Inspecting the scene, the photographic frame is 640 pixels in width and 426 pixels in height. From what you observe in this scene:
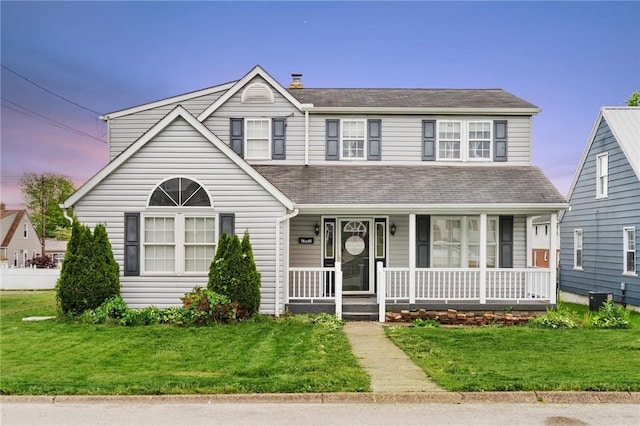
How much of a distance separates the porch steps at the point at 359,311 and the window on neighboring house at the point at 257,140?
5.33 meters

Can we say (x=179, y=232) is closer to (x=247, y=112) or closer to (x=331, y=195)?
(x=331, y=195)

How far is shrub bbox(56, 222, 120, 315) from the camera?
13.0 meters

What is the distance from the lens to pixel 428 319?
14062 millimetres

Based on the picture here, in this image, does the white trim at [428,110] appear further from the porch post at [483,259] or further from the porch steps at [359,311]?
the porch steps at [359,311]

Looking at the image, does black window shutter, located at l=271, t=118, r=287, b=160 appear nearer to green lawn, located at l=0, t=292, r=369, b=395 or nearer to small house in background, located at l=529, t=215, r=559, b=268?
green lawn, located at l=0, t=292, r=369, b=395

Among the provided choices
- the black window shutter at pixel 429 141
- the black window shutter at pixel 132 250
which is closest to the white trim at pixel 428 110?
the black window shutter at pixel 429 141

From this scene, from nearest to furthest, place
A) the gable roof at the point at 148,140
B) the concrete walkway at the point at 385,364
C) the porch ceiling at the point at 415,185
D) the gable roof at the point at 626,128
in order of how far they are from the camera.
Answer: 1. the concrete walkway at the point at 385,364
2. the gable roof at the point at 148,140
3. the porch ceiling at the point at 415,185
4. the gable roof at the point at 626,128

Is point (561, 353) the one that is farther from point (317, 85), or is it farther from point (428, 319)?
point (317, 85)

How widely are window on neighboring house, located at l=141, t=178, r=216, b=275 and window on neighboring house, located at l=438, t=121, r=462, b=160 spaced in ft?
24.6

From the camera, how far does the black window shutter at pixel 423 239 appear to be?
15.9 metres

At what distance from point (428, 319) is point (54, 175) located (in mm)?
62889

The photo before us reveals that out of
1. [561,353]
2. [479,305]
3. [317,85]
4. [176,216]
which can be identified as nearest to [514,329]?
[479,305]

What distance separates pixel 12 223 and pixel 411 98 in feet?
179

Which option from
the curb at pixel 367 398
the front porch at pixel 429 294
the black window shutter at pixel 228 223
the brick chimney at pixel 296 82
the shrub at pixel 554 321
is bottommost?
the shrub at pixel 554 321
